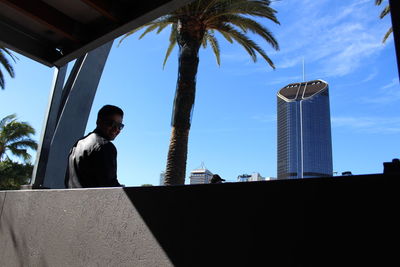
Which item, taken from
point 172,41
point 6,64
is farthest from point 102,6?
point 6,64

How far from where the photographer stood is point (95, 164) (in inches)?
96.0

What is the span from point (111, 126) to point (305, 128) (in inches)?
1728

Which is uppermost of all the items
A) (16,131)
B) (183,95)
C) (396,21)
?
(16,131)

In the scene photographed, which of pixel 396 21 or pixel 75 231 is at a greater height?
pixel 396 21

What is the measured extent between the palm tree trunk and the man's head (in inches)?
285

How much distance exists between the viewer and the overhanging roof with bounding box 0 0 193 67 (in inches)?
117

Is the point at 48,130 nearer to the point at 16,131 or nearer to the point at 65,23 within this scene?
the point at 65,23

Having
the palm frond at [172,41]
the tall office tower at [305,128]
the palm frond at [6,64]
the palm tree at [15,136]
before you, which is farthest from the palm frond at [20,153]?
the tall office tower at [305,128]

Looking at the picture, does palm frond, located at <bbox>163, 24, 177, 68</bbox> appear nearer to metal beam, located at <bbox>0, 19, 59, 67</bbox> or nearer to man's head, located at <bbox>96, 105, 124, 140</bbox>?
metal beam, located at <bbox>0, 19, 59, 67</bbox>

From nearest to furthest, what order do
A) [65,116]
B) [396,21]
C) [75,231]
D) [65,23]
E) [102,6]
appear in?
1. [396,21]
2. [75,231]
3. [102,6]
4. [65,23]
5. [65,116]

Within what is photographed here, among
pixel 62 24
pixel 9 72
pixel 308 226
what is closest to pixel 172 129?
pixel 62 24

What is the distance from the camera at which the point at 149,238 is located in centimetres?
159

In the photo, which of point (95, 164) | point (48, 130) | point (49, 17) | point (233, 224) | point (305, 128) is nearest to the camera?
point (233, 224)

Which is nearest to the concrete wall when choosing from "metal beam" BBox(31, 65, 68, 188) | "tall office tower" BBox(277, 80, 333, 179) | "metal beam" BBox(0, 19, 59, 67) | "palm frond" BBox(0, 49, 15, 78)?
"metal beam" BBox(31, 65, 68, 188)
